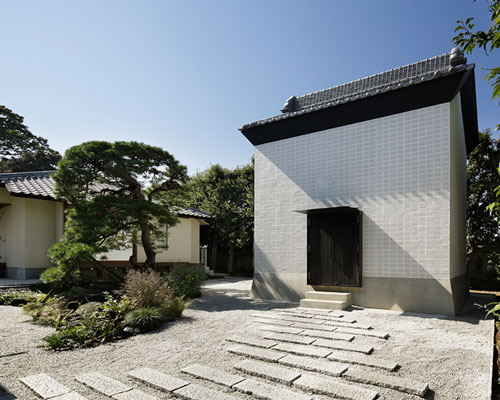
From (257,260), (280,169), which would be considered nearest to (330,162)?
(280,169)

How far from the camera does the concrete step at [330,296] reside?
7584 millimetres

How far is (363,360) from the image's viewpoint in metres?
3.98

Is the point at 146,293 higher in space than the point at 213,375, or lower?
higher

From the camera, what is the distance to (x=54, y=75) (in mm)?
8219

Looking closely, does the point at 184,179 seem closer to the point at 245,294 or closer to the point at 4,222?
the point at 245,294

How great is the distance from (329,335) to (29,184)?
12.2 m

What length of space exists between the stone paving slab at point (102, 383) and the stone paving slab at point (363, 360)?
8.07 ft

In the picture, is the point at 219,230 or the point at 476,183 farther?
the point at 219,230

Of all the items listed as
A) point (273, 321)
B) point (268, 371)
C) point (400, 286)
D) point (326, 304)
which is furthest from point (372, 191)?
point (268, 371)

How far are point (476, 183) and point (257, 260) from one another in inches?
324

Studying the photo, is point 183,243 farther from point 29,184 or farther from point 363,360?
point 363,360

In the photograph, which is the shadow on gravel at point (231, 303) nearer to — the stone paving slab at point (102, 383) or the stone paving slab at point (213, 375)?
the stone paving slab at point (213, 375)

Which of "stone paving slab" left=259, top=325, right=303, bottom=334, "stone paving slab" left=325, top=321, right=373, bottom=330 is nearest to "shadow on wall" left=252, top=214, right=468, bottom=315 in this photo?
"stone paving slab" left=325, top=321, right=373, bottom=330

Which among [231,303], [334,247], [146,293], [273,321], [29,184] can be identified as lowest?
[231,303]
